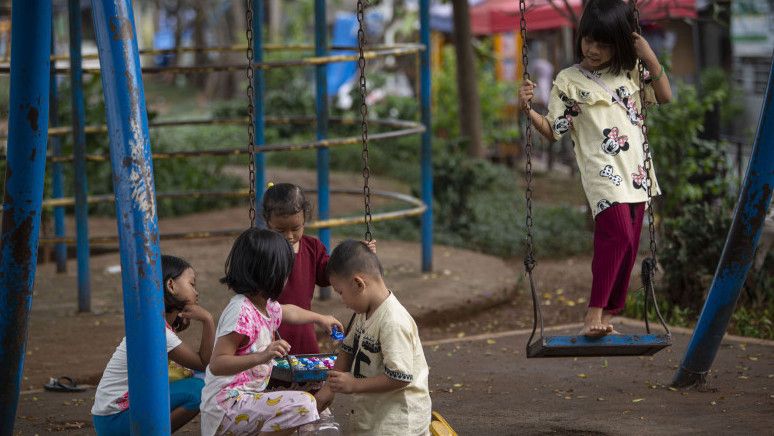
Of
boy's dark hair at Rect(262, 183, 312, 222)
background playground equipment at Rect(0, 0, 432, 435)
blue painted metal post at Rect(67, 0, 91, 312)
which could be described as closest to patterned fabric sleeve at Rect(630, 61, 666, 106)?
background playground equipment at Rect(0, 0, 432, 435)

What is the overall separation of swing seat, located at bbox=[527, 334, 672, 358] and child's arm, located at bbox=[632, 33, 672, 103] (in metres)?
1.01

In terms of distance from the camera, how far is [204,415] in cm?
387

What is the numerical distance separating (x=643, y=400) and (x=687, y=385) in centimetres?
30

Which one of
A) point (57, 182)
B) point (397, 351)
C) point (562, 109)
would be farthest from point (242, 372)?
point (57, 182)

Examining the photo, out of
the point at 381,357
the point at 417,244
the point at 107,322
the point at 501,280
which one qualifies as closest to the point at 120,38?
the point at 381,357

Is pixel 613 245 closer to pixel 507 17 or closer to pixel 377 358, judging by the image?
pixel 377 358

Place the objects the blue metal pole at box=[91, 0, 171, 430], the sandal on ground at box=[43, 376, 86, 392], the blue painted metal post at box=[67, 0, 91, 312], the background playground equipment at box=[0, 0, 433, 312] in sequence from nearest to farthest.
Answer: the blue metal pole at box=[91, 0, 171, 430] → the sandal on ground at box=[43, 376, 86, 392] → the background playground equipment at box=[0, 0, 433, 312] → the blue painted metal post at box=[67, 0, 91, 312]

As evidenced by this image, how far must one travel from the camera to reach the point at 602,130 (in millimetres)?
4711

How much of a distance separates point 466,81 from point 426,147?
5.69 m

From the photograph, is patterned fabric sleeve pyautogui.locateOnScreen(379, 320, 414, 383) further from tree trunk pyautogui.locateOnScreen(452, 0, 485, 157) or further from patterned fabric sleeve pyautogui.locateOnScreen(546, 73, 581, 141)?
tree trunk pyautogui.locateOnScreen(452, 0, 485, 157)

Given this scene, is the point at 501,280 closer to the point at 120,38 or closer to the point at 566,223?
the point at 566,223

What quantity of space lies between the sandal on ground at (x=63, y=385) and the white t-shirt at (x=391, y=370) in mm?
2304

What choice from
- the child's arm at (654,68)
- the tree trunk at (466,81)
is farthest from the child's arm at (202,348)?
the tree trunk at (466,81)

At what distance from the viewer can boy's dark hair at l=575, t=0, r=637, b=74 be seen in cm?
457
